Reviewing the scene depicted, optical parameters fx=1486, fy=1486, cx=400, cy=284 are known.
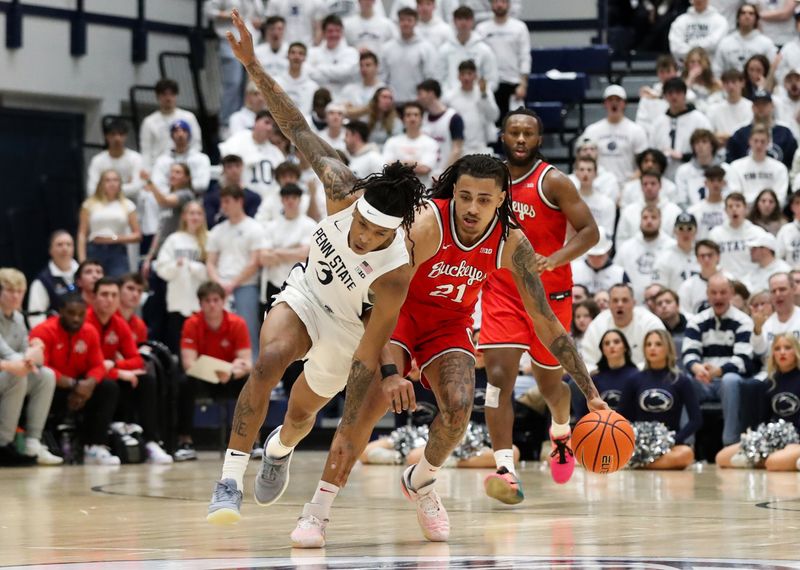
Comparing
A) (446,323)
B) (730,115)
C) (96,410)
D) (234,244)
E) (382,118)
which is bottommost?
(96,410)

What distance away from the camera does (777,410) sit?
39.2 ft

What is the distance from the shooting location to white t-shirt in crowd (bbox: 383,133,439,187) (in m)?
15.3

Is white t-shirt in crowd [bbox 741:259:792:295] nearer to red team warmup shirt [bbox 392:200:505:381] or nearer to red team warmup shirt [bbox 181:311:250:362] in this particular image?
red team warmup shirt [bbox 181:311:250:362]

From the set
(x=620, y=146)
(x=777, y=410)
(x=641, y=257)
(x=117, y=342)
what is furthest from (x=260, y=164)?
(x=777, y=410)

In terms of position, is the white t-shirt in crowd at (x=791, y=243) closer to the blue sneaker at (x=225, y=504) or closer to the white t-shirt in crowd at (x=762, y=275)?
the white t-shirt in crowd at (x=762, y=275)

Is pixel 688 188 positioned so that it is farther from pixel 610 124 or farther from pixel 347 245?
pixel 347 245

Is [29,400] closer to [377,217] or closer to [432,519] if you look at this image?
[432,519]

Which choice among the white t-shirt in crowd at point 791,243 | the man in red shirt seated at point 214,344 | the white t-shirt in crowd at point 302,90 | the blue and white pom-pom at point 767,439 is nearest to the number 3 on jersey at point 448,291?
the blue and white pom-pom at point 767,439

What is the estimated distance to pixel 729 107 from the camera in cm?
1583

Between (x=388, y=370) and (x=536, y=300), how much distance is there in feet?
3.47

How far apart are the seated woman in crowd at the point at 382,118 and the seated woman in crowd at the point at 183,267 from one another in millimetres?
2499

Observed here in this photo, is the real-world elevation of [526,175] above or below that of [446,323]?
above

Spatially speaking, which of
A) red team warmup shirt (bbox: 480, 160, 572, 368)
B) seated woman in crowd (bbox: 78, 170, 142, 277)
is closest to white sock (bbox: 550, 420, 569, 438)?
red team warmup shirt (bbox: 480, 160, 572, 368)

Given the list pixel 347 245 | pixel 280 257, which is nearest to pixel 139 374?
pixel 280 257
